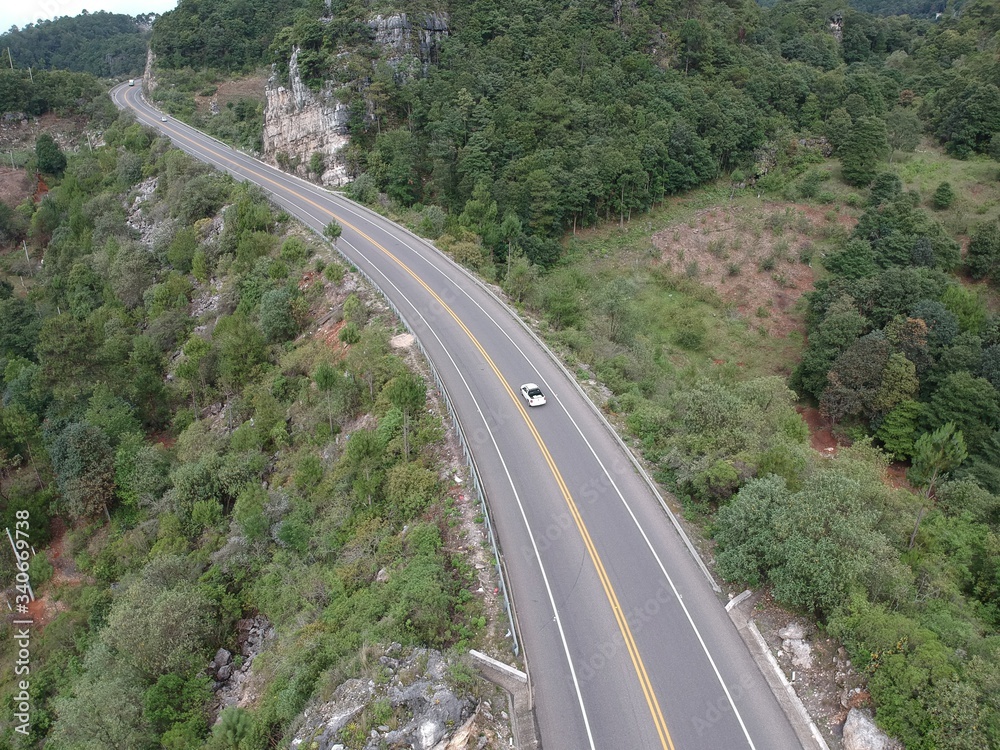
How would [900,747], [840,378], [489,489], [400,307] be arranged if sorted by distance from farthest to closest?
[840,378], [400,307], [489,489], [900,747]

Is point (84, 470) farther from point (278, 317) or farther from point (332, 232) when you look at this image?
point (332, 232)

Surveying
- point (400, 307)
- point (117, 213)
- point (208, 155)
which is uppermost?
point (208, 155)

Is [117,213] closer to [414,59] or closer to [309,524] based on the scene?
[414,59]

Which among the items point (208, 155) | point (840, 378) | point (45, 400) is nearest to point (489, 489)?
point (840, 378)

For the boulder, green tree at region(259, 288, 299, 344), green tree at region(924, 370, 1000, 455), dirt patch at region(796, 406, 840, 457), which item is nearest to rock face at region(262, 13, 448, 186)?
green tree at region(259, 288, 299, 344)

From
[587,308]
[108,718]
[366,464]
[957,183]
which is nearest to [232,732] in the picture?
[108,718]

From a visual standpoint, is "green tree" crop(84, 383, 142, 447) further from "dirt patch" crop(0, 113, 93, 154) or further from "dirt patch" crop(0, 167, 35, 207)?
"dirt patch" crop(0, 113, 93, 154)
